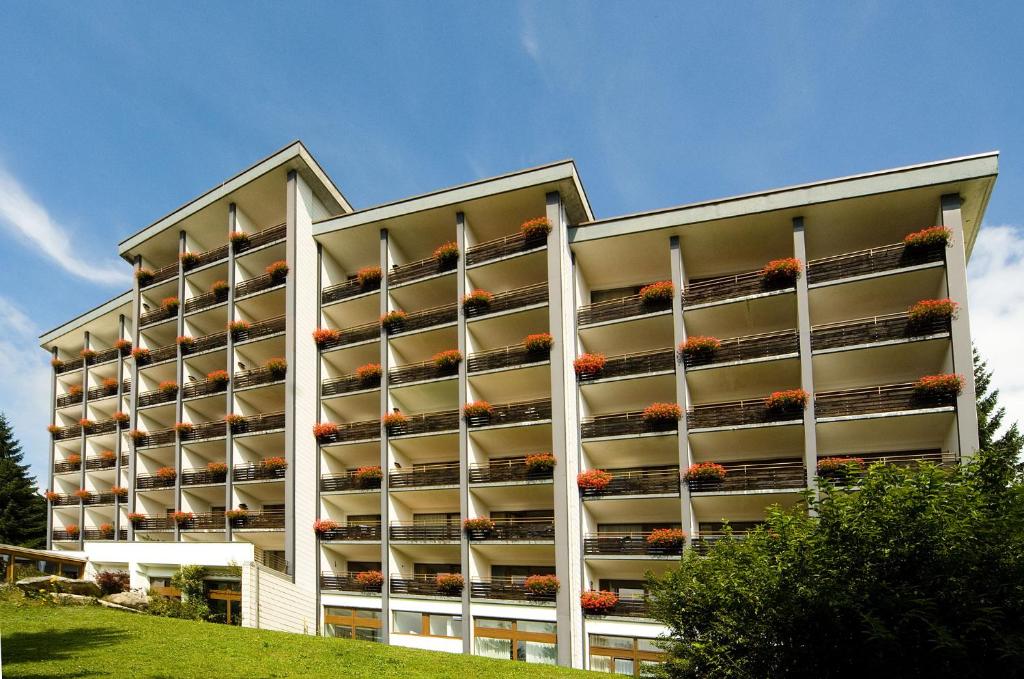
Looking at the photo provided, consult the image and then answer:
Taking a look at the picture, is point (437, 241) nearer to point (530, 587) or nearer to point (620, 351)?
point (620, 351)

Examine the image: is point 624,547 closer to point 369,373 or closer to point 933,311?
point 369,373

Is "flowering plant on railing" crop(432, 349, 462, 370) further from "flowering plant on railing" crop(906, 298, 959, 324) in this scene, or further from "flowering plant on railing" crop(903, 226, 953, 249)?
"flowering plant on railing" crop(903, 226, 953, 249)

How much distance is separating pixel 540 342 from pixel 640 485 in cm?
729

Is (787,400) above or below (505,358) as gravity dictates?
below

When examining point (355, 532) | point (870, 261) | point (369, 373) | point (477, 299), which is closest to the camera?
point (870, 261)

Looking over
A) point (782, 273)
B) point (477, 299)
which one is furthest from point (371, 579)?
point (782, 273)

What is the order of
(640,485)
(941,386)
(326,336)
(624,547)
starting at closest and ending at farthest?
(941,386) → (624,547) → (640,485) → (326,336)

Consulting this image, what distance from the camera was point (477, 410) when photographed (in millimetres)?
30953

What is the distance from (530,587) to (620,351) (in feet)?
37.7

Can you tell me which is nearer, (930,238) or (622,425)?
(930,238)

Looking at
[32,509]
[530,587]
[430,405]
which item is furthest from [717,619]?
[32,509]

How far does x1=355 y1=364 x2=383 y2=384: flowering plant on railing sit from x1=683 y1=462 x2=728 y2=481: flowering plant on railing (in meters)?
15.3

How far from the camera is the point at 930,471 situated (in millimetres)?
12977

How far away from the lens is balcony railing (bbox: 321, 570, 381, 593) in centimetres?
3189
